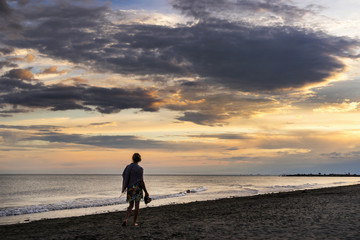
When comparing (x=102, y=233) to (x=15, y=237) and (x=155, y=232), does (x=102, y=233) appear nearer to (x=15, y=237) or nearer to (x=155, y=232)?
(x=155, y=232)

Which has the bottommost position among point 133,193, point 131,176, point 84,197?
point 84,197

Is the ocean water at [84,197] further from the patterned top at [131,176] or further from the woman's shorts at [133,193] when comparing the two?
the patterned top at [131,176]

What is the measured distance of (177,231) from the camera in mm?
10742

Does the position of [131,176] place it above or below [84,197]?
above

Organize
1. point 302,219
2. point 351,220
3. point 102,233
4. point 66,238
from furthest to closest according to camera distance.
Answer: point 302,219 → point 351,220 → point 102,233 → point 66,238

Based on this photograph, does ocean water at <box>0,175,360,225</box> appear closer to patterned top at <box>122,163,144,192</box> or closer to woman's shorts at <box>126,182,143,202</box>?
woman's shorts at <box>126,182,143,202</box>

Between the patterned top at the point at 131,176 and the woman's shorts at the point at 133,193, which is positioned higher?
the patterned top at the point at 131,176

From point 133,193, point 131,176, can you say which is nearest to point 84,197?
point 133,193

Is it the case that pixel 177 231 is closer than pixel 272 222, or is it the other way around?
pixel 177 231

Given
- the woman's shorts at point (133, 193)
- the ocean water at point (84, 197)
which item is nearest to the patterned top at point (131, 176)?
the woman's shorts at point (133, 193)

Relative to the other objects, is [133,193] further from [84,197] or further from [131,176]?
[84,197]

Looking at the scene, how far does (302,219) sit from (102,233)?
7806 millimetres

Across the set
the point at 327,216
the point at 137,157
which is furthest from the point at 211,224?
the point at 327,216

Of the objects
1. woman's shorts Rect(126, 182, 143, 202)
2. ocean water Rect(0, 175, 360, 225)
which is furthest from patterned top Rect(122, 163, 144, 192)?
ocean water Rect(0, 175, 360, 225)
